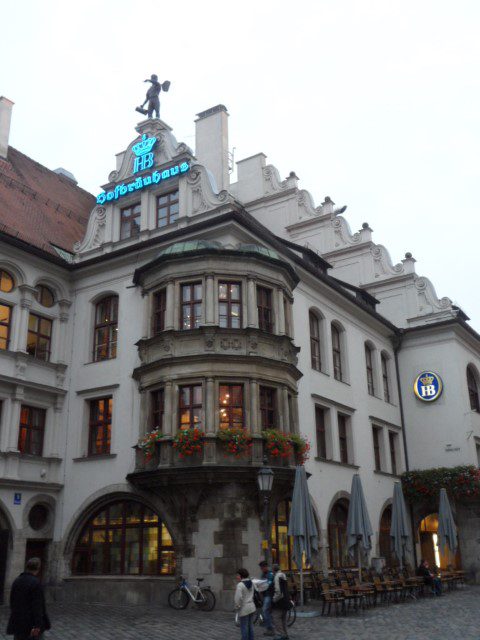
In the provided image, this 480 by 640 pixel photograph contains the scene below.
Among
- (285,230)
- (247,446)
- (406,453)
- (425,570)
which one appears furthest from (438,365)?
(247,446)

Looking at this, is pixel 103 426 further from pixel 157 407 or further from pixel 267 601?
pixel 267 601

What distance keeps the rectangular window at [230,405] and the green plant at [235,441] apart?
649 mm

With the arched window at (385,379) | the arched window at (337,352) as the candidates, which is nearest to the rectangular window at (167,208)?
the arched window at (337,352)

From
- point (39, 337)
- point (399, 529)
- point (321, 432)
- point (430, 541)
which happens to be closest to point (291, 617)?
point (399, 529)

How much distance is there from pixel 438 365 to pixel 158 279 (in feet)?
52.5

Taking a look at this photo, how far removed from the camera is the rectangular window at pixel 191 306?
22.7m

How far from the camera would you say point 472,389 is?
35438mm

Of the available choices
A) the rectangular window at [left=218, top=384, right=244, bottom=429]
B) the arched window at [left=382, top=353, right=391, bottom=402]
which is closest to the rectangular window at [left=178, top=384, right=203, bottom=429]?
the rectangular window at [left=218, top=384, right=244, bottom=429]

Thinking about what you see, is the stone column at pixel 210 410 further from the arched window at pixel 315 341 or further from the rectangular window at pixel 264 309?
the arched window at pixel 315 341

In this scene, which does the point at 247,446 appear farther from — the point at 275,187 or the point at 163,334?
the point at 275,187

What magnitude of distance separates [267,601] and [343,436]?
48.3 feet

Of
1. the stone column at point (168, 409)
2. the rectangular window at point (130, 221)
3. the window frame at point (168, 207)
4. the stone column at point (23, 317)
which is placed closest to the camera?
the stone column at point (168, 409)

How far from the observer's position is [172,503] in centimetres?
2092

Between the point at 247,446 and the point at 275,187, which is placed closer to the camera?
the point at 247,446
